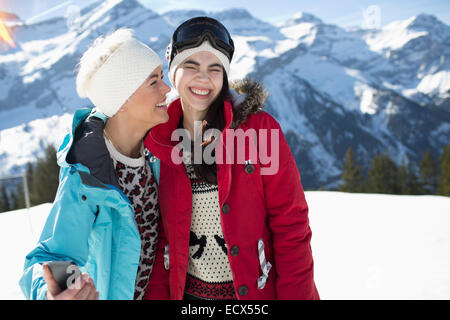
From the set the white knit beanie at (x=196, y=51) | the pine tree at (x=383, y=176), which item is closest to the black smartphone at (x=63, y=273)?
the white knit beanie at (x=196, y=51)

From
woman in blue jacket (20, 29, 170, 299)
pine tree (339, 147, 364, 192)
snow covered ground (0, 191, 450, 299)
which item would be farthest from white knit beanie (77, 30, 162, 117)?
pine tree (339, 147, 364, 192)

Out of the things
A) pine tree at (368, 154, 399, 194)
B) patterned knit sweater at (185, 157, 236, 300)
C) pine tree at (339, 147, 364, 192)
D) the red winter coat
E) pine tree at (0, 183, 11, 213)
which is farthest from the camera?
pine tree at (339, 147, 364, 192)

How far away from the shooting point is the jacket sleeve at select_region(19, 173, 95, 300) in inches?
62.5

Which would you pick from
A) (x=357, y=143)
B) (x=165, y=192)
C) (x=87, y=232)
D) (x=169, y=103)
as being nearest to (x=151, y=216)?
(x=165, y=192)

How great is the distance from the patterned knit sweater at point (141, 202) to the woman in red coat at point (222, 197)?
58 millimetres

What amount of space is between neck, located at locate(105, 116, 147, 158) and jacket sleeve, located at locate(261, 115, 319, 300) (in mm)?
873

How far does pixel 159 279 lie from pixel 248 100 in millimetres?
1245

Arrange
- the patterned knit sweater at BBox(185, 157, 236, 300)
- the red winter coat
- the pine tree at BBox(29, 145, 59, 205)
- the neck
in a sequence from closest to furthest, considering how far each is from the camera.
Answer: the red winter coat
the patterned knit sweater at BBox(185, 157, 236, 300)
the neck
the pine tree at BBox(29, 145, 59, 205)

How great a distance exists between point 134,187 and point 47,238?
23.2 inches

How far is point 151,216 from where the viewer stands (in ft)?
7.27

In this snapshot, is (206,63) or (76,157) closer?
(76,157)

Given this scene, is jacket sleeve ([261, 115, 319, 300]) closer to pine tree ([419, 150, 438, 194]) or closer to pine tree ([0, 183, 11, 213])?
pine tree ([0, 183, 11, 213])

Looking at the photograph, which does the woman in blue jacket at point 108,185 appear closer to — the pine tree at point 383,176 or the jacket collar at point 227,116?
the jacket collar at point 227,116

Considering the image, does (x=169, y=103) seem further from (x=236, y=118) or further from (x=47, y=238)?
(x=47, y=238)
